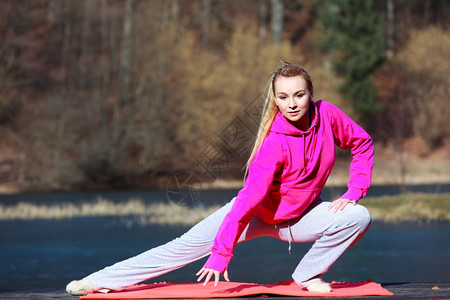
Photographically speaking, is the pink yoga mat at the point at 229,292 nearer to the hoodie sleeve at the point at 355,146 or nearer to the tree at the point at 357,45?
the hoodie sleeve at the point at 355,146

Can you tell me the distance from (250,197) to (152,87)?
117ft

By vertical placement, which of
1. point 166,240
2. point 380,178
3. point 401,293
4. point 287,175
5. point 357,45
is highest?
point 357,45

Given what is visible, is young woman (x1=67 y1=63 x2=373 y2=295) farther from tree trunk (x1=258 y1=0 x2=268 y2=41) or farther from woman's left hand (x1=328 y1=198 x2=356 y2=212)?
tree trunk (x1=258 y1=0 x2=268 y2=41)

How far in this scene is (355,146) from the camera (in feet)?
17.6

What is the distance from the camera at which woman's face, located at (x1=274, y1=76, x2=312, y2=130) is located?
16.6 feet

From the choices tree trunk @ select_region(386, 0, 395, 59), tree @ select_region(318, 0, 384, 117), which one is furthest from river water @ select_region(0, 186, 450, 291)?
tree trunk @ select_region(386, 0, 395, 59)

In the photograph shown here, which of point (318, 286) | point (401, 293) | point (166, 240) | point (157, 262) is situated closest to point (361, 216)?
point (318, 286)

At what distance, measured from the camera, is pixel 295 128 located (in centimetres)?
508

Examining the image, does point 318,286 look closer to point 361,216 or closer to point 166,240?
point 361,216

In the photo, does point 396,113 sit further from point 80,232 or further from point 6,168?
point 80,232

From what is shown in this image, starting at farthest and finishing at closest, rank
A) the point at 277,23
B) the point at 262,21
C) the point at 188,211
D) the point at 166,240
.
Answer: the point at 262,21
the point at 277,23
the point at 188,211
the point at 166,240

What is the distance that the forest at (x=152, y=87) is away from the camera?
37.6 meters

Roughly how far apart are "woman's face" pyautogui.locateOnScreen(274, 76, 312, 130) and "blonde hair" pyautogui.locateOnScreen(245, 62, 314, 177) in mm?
38

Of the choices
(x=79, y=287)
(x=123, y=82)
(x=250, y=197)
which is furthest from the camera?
(x=123, y=82)
